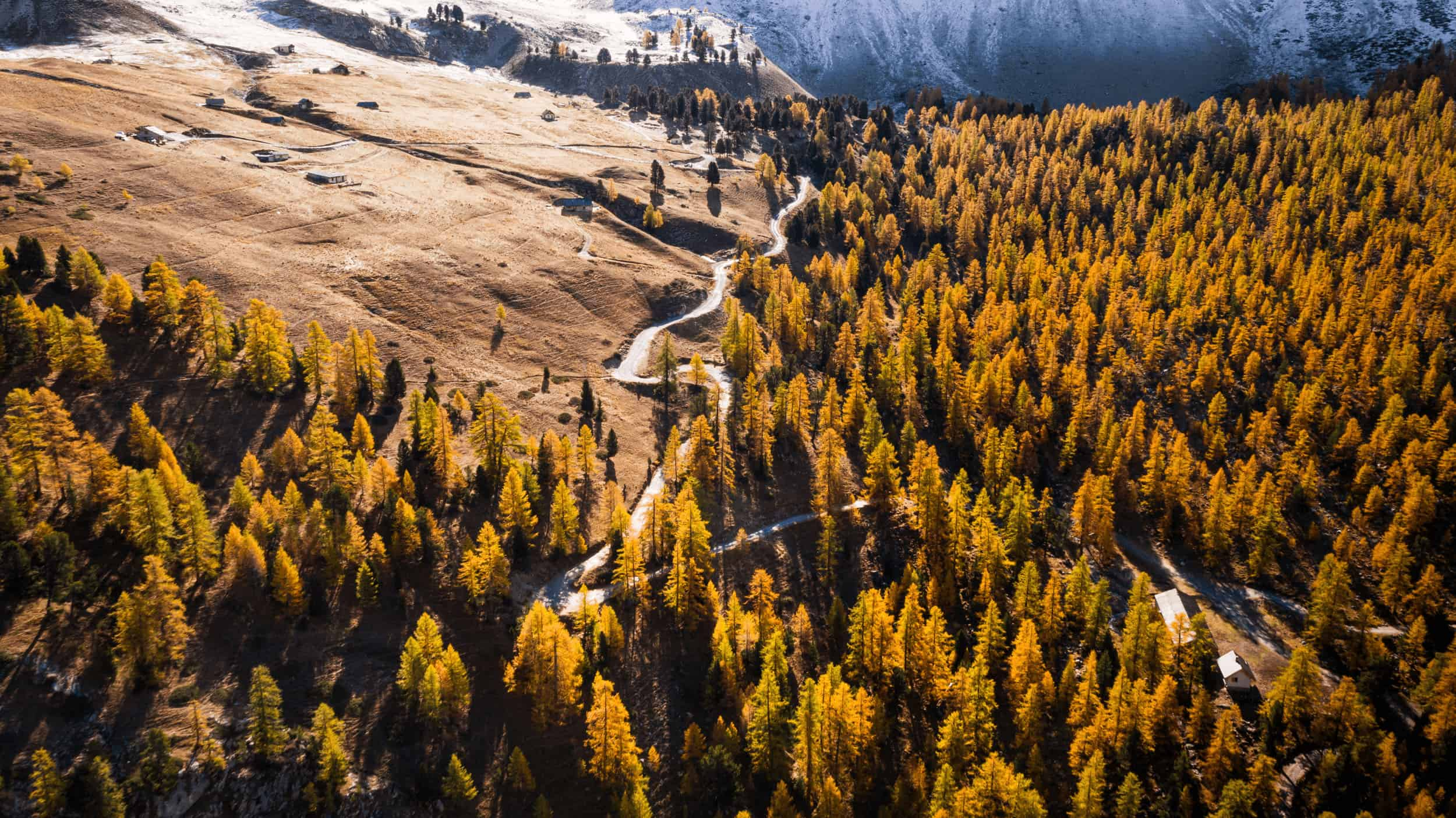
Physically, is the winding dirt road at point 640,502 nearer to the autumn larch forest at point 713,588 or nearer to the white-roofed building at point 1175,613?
the autumn larch forest at point 713,588

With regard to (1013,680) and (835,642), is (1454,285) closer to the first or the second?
(1013,680)

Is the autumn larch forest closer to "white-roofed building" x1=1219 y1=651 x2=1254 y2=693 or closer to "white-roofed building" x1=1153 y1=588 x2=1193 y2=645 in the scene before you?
"white-roofed building" x1=1153 y1=588 x2=1193 y2=645

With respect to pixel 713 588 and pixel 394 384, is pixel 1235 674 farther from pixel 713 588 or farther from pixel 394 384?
pixel 394 384

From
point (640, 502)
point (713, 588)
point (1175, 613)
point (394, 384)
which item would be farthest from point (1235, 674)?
point (394, 384)

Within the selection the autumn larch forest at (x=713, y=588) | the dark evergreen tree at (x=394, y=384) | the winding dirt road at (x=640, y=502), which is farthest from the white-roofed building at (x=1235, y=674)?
the dark evergreen tree at (x=394, y=384)

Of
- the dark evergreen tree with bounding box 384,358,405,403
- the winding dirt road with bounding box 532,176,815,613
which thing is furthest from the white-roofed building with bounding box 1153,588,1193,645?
the dark evergreen tree with bounding box 384,358,405,403
